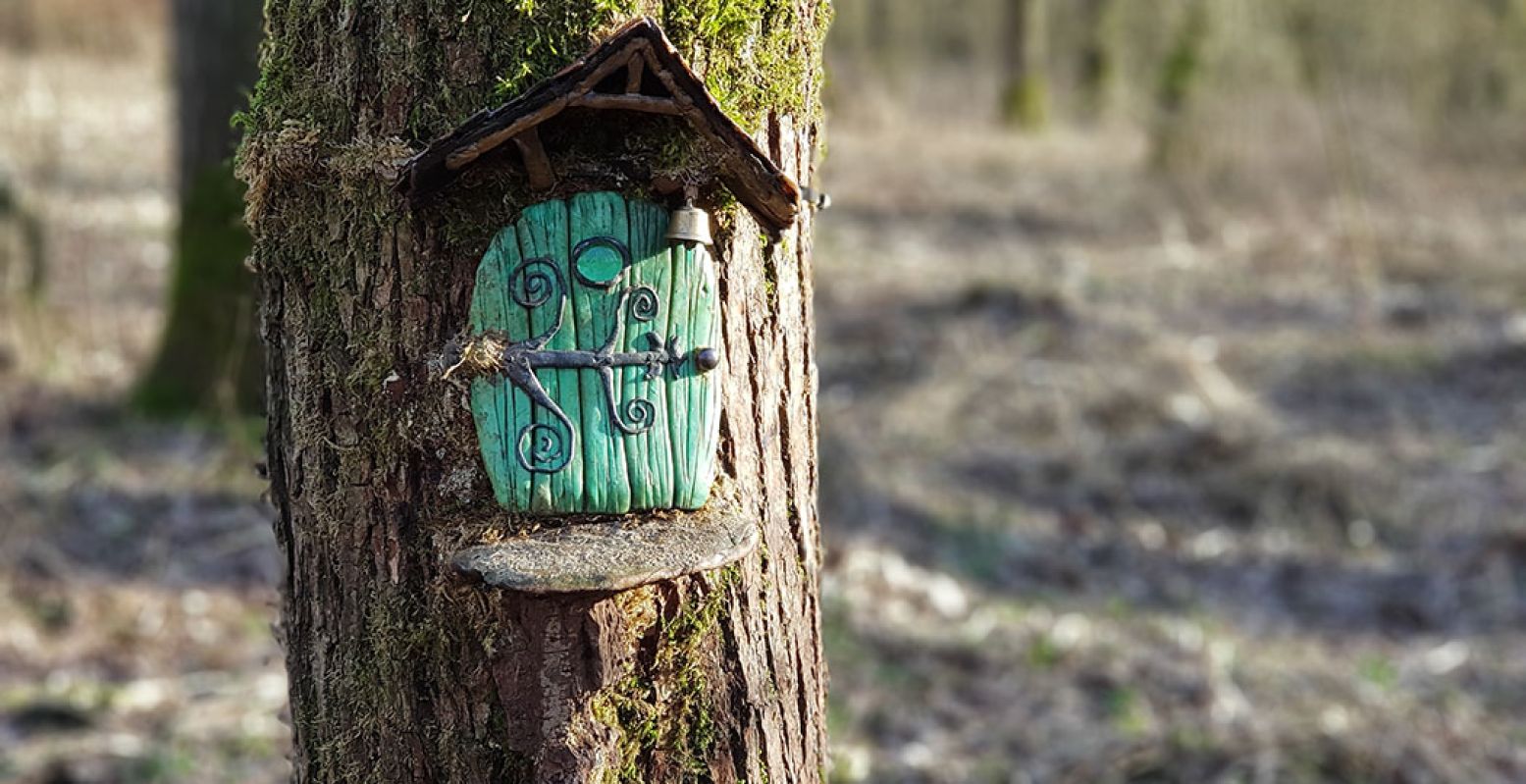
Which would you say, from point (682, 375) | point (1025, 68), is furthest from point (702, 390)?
point (1025, 68)

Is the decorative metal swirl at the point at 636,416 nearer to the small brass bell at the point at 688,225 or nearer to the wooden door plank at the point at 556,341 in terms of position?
the wooden door plank at the point at 556,341

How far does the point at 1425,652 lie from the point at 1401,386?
3439mm

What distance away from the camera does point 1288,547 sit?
6.77 m

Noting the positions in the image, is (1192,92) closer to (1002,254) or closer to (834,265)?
(1002,254)

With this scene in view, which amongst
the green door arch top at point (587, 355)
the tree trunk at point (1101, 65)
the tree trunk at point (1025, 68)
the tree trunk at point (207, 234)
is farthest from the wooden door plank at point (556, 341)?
the tree trunk at point (1101, 65)

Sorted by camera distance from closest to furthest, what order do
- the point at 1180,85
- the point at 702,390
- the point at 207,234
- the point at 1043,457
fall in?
the point at 702,390 → the point at 207,234 → the point at 1043,457 → the point at 1180,85

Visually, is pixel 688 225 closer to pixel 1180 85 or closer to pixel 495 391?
pixel 495 391

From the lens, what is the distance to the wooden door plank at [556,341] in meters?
1.88

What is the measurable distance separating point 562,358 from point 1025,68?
Result: 19.8 m

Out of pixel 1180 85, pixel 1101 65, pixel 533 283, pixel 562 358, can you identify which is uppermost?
pixel 1101 65

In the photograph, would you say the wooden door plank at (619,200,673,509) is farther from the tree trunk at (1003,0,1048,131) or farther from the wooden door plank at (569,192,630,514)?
the tree trunk at (1003,0,1048,131)

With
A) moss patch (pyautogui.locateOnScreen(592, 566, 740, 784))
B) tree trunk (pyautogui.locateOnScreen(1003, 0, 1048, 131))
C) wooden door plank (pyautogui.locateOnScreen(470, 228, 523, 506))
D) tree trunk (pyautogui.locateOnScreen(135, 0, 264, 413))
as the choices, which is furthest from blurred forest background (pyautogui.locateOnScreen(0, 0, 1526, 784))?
tree trunk (pyautogui.locateOnScreen(1003, 0, 1048, 131))

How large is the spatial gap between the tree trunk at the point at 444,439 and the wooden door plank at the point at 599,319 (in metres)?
0.10

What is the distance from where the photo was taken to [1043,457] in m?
7.57
